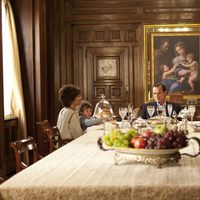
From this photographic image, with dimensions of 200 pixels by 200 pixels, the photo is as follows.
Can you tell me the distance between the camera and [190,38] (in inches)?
375

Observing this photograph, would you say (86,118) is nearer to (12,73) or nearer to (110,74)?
(12,73)

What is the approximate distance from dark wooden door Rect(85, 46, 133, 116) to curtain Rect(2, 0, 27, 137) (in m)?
2.31

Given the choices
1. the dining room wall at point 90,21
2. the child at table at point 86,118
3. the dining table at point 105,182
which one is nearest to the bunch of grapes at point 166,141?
the dining table at point 105,182

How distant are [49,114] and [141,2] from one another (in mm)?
2999

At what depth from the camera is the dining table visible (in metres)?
2.26

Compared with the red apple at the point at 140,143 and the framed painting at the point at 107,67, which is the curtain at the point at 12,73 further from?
the red apple at the point at 140,143

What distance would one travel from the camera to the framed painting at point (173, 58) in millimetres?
9523

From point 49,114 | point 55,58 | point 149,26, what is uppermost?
point 149,26

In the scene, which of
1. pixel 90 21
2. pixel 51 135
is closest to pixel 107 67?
pixel 90 21

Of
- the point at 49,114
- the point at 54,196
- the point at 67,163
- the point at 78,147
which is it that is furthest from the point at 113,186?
the point at 49,114

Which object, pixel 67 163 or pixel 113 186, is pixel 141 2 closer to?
pixel 67 163

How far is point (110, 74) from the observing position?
9812mm

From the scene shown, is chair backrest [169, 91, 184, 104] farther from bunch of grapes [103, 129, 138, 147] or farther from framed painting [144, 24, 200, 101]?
bunch of grapes [103, 129, 138, 147]

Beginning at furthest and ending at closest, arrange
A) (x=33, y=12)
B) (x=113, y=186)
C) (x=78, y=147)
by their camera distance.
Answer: (x=33, y=12) < (x=78, y=147) < (x=113, y=186)
